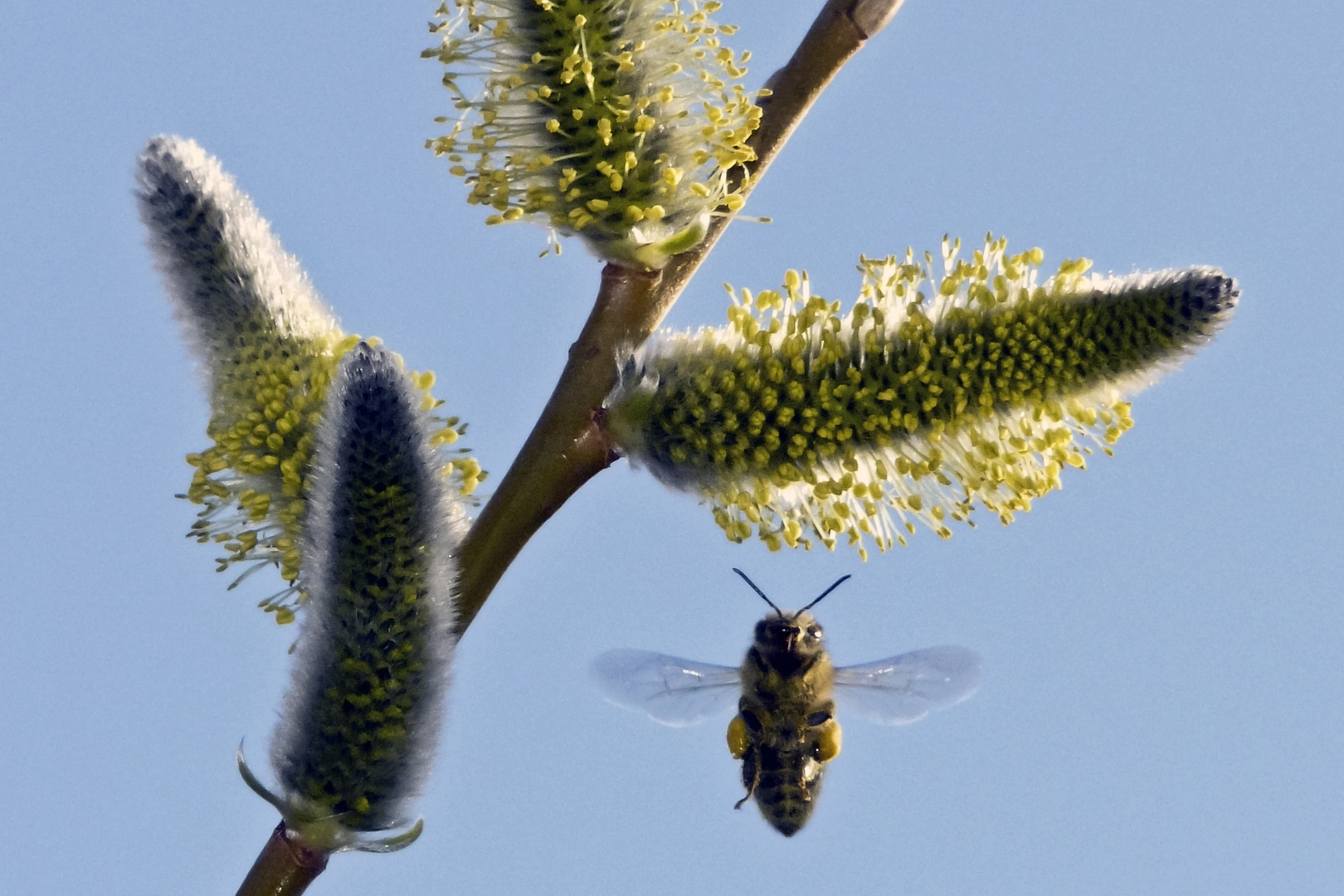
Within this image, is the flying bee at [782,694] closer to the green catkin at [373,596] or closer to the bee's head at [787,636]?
the bee's head at [787,636]

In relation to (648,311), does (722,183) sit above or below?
above

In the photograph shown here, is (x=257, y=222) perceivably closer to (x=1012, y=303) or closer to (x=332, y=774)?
(x=332, y=774)

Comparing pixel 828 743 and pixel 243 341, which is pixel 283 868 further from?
pixel 828 743

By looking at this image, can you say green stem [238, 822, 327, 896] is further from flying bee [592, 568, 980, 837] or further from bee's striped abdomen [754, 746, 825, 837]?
bee's striped abdomen [754, 746, 825, 837]

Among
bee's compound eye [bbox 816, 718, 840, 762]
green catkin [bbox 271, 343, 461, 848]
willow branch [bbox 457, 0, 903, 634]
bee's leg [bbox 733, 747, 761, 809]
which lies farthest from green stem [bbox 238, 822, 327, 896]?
bee's compound eye [bbox 816, 718, 840, 762]

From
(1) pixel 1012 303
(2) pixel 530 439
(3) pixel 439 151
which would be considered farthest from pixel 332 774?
(1) pixel 1012 303

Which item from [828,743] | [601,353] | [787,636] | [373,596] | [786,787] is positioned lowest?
[373,596]

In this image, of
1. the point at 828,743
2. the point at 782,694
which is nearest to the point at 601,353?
the point at 782,694
